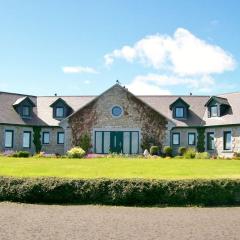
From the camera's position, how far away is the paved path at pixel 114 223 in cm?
1234

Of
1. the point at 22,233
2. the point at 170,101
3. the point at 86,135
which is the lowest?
the point at 22,233

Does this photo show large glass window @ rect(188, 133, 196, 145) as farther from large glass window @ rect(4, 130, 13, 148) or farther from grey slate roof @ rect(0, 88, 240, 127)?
large glass window @ rect(4, 130, 13, 148)

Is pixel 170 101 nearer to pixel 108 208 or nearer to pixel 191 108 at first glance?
pixel 191 108

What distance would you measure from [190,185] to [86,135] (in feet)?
89.8

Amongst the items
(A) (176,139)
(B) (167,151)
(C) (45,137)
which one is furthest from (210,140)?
(C) (45,137)

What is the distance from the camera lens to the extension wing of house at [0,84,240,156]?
43469 mm

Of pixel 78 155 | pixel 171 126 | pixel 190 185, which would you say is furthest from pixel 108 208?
pixel 171 126

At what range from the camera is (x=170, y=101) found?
4875 centimetres

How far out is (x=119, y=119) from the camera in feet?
145

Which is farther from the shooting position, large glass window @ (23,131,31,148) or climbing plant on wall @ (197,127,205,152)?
large glass window @ (23,131,31,148)

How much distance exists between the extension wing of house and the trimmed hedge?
24902 mm

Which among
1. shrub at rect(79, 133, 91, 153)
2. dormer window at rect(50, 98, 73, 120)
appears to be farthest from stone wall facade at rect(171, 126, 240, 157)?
dormer window at rect(50, 98, 73, 120)

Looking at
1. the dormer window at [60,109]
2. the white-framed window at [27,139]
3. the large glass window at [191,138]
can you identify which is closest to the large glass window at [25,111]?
the white-framed window at [27,139]

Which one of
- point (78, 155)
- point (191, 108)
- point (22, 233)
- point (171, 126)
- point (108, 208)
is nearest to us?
point (22, 233)
